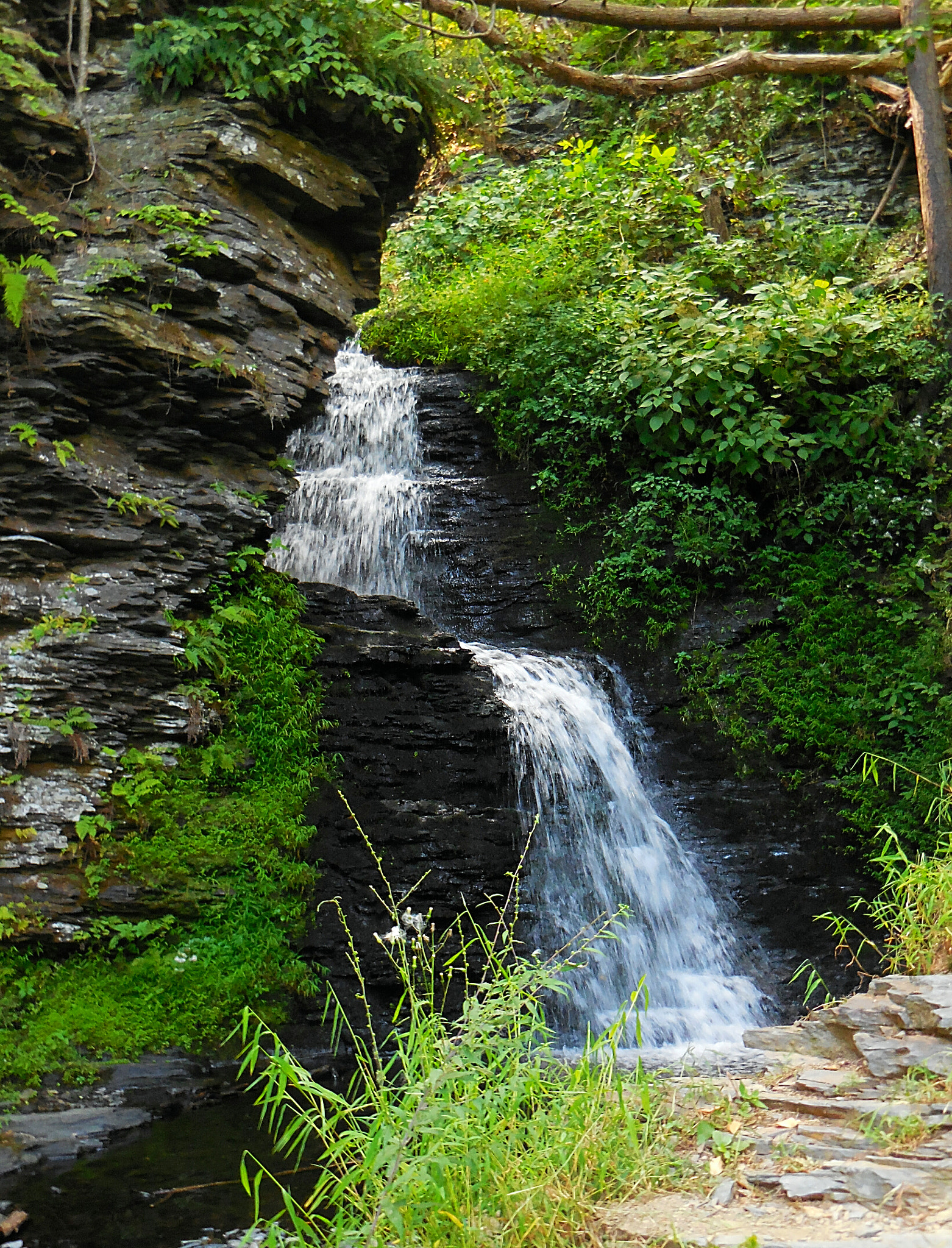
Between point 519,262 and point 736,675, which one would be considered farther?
point 519,262

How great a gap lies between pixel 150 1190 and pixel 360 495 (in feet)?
23.2

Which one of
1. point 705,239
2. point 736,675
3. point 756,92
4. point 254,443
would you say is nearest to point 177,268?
point 254,443

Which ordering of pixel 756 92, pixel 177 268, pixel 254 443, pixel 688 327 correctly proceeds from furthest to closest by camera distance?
pixel 756 92 < pixel 688 327 < pixel 254 443 < pixel 177 268

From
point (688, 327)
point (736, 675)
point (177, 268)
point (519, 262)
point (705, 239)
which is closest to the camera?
point (177, 268)

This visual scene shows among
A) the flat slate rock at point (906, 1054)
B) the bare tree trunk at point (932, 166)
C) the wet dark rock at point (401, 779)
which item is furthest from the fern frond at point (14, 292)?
the bare tree trunk at point (932, 166)

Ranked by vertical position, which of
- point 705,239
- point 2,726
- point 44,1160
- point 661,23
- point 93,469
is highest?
point 661,23

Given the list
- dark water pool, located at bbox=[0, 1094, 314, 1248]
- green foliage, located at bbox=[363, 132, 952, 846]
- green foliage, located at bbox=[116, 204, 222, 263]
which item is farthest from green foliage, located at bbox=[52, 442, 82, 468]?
green foliage, located at bbox=[363, 132, 952, 846]

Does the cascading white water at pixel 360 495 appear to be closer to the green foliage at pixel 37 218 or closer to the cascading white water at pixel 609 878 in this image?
the cascading white water at pixel 609 878

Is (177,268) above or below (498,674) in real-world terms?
above

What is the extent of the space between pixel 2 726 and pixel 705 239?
32.0 ft

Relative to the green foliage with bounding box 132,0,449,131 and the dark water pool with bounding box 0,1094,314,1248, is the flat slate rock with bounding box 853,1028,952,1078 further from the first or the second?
the green foliage with bounding box 132,0,449,131

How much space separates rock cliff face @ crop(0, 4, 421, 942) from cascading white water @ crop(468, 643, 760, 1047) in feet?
8.96

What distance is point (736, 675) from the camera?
29.8ft

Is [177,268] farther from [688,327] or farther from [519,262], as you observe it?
[519,262]
